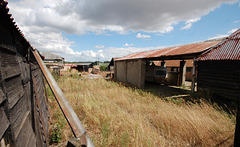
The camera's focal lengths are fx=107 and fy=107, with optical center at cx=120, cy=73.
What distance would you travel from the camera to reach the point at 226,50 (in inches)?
252

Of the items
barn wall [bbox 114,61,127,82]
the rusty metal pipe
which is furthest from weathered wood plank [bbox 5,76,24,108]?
barn wall [bbox 114,61,127,82]

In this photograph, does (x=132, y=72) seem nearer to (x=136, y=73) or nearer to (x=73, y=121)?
(x=136, y=73)

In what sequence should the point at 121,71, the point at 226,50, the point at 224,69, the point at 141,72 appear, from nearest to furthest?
the point at 226,50 < the point at 224,69 < the point at 141,72 < the point at 121,71

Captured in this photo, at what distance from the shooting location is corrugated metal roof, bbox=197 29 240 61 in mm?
5938

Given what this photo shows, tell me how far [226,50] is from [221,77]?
1.74 m

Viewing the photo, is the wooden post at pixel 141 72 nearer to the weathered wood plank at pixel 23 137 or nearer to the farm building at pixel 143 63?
the farm building at pixel 143 63

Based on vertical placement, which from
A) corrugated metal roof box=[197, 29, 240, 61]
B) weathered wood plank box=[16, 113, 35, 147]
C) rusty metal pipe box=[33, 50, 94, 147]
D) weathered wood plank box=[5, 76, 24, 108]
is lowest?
weathered wood plank box=[16, 113, 35, 147]

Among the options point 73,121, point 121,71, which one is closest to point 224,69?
point 73,121

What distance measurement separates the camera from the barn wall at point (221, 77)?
6352 millimetres

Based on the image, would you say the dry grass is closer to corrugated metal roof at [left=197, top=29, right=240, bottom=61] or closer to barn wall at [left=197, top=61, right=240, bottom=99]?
corrugated metal roof at [left=197, top=29, right=240, bottom=61]

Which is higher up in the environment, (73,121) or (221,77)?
(73,121)

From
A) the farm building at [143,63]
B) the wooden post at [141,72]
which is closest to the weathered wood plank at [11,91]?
the farm building at [143,63]

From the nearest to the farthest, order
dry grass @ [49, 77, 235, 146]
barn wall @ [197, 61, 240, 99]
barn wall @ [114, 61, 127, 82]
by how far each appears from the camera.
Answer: dry grass @ [49, 77, 235, 146], barn wall @ [197, 61, 240, 99], barn wall @ [114, 61, 127, 82]

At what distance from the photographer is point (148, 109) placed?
16.5 feet
